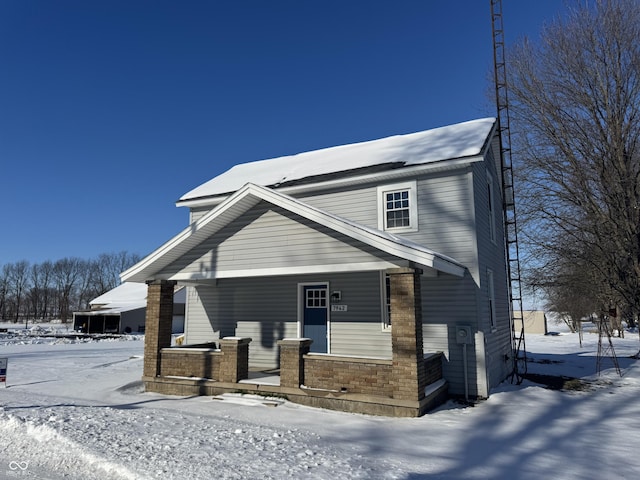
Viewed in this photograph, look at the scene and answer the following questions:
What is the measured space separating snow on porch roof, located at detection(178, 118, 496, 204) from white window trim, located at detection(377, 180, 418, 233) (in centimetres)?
58

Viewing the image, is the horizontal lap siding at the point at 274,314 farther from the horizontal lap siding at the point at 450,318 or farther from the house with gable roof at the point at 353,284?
the horizontal lap siding at the point at 450,318

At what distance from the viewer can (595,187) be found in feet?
51.1

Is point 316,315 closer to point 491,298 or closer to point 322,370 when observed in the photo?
point 322,370

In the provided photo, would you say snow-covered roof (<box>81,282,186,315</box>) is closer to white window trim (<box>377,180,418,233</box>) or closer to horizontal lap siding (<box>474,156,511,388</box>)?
white window trim (<box>377,180,418,233</box>)

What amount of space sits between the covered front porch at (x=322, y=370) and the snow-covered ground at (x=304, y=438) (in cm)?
30

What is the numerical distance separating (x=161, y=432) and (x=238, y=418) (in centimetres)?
151

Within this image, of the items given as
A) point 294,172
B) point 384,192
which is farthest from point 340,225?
point 294,172

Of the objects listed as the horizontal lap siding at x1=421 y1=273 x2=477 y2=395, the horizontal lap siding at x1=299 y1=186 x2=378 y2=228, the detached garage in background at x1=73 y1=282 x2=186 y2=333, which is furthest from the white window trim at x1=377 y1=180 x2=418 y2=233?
the detached garage in background at x1=73 y1=282 x2=186 y2=333

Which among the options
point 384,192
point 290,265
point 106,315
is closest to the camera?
point 290,265

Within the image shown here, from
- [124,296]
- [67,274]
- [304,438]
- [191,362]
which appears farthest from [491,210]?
[67,274]

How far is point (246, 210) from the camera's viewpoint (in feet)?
32.6

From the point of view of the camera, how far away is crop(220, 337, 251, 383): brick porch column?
9422 millimetres

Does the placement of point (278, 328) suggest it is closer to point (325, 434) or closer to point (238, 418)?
point (238, 418)

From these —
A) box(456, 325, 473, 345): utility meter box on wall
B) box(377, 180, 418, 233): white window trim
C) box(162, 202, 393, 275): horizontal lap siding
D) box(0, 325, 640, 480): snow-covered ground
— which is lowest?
box(0, 325, 640, 480): snow-covered ground
